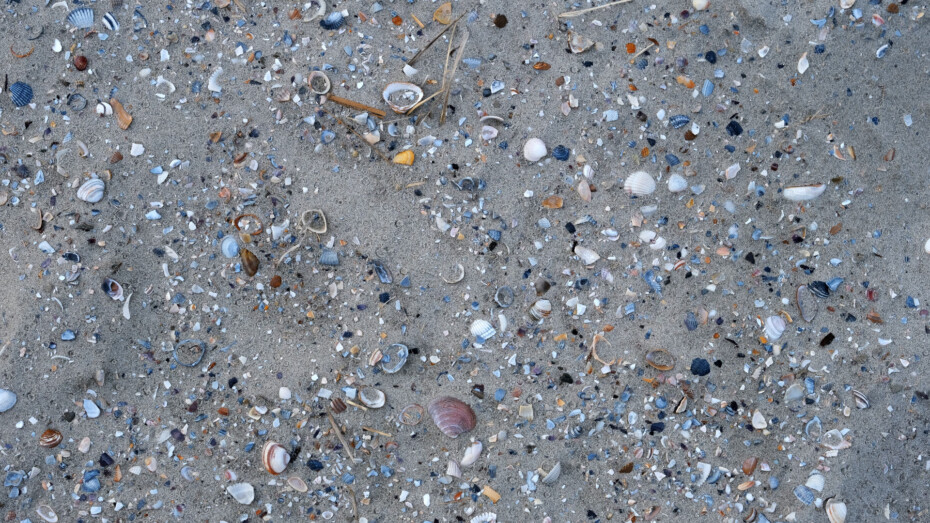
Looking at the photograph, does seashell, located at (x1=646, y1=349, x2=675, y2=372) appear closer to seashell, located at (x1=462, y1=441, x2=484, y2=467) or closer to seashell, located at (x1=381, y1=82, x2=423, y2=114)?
seashell, located at (x1=462, y1=441, x2=484, y2=467)

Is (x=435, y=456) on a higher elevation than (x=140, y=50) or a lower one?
lower

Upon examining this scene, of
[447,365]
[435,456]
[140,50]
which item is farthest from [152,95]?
[435,456]

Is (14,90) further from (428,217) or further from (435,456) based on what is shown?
(435,456)

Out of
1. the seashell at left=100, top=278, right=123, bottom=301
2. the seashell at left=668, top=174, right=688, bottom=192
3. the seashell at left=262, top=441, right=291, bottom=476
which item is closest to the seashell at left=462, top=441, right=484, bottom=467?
the seashell at left=262, top=441, right=291, bottom=476

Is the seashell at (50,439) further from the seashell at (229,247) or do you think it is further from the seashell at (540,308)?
the seashell at (540,308)

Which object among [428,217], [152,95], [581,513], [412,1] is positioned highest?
[412,1]
